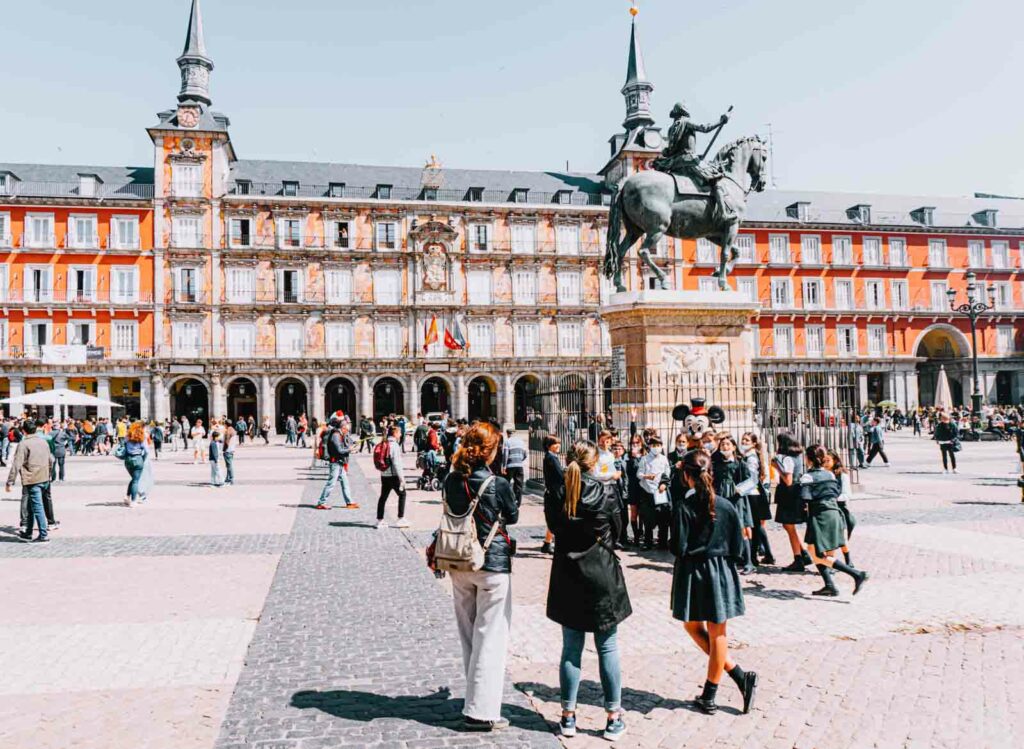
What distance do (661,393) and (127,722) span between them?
891cm

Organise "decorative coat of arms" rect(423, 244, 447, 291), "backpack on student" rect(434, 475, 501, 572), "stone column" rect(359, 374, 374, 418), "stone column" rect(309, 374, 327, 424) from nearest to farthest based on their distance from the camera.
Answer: "backpack on student" rect(434, 475, 501, 572), "stone column" rect(309, 374, 327, 424), "stone column" rect(359, 374, 374, 418), "decorative coat of arms" rect(423, 244, 447, 291)

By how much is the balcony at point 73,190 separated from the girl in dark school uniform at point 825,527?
44.4m

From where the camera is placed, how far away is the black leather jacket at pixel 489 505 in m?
4.08

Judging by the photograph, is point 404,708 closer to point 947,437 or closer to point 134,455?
point 134,455

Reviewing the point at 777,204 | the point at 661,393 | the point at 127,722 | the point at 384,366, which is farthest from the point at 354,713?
the point at 777,204

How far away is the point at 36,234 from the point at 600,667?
156ft

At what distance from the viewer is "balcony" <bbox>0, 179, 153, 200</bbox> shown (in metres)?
42.1

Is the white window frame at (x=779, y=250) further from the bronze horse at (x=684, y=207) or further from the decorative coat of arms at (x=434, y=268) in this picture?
the bronze horse at (x=684, y=207)

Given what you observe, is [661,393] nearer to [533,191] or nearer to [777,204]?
[533,191]

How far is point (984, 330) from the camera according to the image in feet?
164

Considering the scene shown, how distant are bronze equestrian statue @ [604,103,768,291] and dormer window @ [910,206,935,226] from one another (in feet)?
152

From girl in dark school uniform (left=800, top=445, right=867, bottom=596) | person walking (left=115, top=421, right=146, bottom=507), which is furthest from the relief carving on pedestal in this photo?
person walking (left=115, top=421, right=146, bottom=507)

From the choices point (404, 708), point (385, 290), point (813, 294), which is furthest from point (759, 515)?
point (813, 294)

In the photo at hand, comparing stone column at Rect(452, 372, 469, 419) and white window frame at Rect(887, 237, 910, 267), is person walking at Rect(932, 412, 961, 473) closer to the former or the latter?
stone column at Rect(452, 372, 469, 419)
